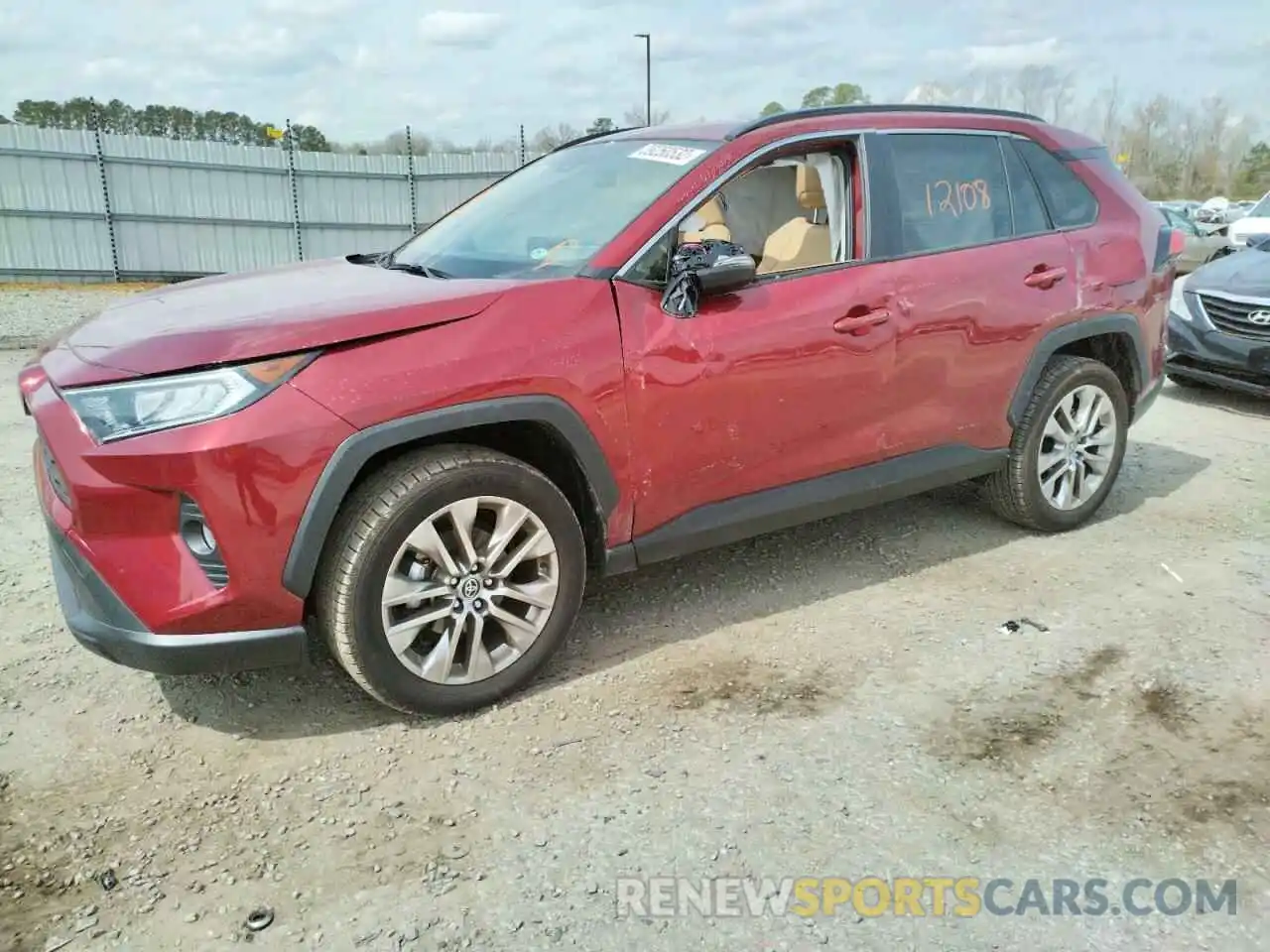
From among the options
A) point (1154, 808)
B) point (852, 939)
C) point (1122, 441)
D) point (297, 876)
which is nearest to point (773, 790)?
point (852, 939)

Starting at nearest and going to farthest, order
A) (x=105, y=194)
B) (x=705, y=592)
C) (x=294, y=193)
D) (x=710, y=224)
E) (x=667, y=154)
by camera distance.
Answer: (x=667, y=154)
(x=710, y=224)
(x=705, y=592)
(x=105, y=194)
(x=294, y=193)

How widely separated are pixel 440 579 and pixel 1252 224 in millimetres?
15813

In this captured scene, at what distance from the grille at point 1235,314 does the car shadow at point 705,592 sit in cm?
205

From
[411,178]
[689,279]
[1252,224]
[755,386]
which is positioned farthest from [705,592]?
[411,178]

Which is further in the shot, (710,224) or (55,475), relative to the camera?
(710,224)

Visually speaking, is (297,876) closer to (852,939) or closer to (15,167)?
(852,939)

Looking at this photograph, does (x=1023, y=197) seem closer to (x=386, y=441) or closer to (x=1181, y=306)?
(x=386, y=441)

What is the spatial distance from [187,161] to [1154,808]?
58.4ft

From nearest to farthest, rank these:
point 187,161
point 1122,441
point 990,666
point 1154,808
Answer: point 1154,808
point 990,666
point 1122,441
point 187,161

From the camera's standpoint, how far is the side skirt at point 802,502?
3389mm

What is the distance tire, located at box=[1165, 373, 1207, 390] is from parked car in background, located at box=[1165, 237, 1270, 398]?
0.02m

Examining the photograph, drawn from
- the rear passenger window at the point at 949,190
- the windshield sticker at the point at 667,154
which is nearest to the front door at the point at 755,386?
the rear passenger window at the point at 949,190

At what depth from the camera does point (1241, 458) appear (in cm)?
600

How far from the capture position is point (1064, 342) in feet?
14.2
